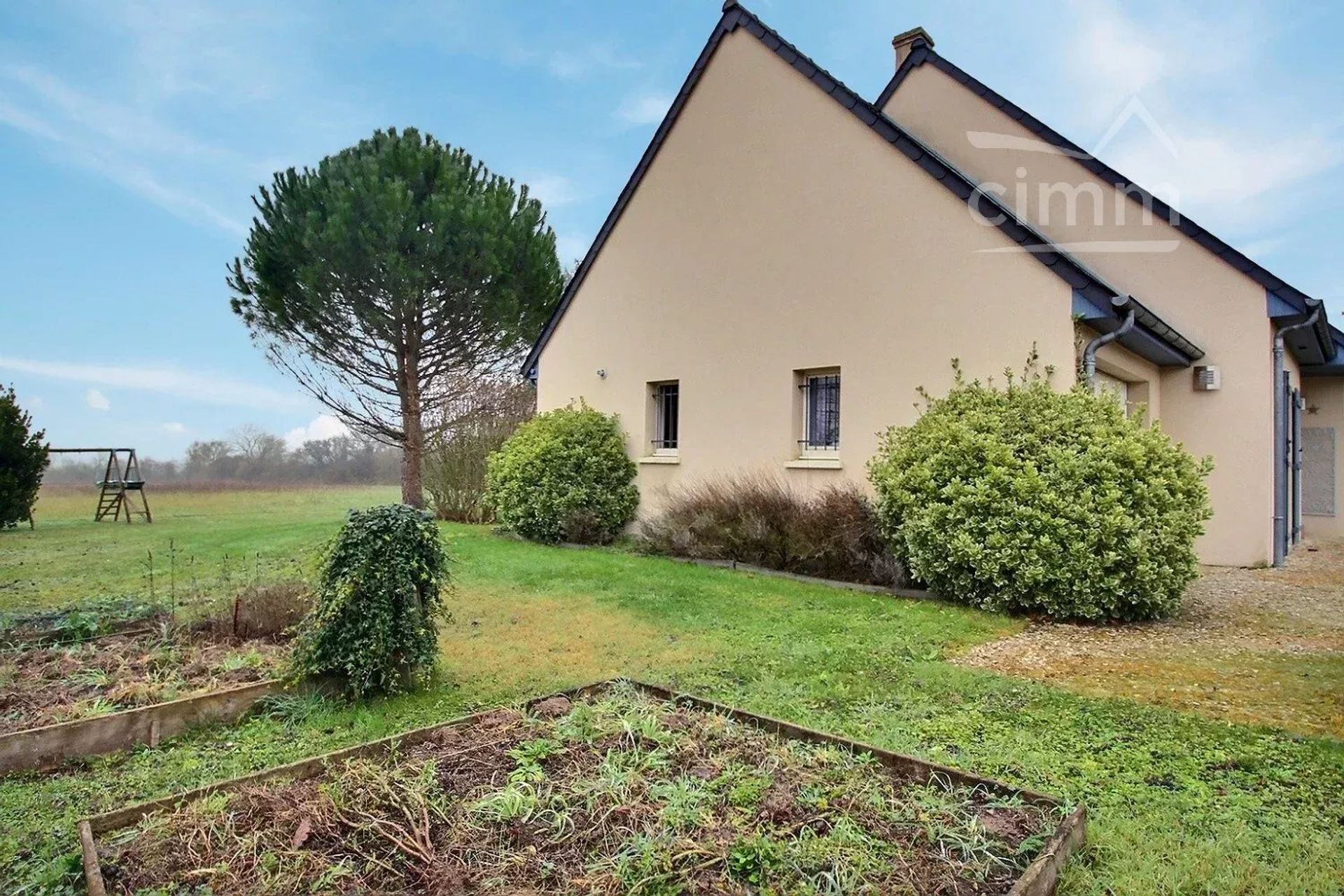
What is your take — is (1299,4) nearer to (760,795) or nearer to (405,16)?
(405,16)

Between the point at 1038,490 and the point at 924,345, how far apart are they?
9.87ft

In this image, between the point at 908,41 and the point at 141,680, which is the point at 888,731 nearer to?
the point at 141,680

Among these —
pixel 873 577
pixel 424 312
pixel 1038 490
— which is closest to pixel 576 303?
pixel 424 312

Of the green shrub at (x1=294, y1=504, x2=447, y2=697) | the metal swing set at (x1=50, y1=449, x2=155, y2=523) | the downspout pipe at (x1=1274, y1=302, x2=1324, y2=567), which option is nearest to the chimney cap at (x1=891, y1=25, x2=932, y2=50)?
the downspout pipe at (x1=1274, y1=302, x2=1324, y2=567)

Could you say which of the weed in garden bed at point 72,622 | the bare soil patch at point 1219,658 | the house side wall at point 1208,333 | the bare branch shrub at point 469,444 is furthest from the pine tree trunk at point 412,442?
the bare soil patch at point 1219,658

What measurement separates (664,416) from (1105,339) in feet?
22.6

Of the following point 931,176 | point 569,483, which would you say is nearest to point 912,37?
point 931,176

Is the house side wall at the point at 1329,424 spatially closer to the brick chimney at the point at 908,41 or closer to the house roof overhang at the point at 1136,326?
the house roof overhang at the point at 1136,326

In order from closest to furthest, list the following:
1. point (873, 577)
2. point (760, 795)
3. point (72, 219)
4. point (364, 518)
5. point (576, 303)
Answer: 1. point (760, 795)
2. point (364, 518)
3. point (72, 219)
4. point (873, 577)
5. point (576, 303)

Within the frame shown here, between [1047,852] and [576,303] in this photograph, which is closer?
[1047,852]

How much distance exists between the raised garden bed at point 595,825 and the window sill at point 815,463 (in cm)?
711

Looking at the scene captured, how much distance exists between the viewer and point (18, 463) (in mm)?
16516

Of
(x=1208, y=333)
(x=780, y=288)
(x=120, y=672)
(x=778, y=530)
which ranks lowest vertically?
(x=120, y=672)

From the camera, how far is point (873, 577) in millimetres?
8664
